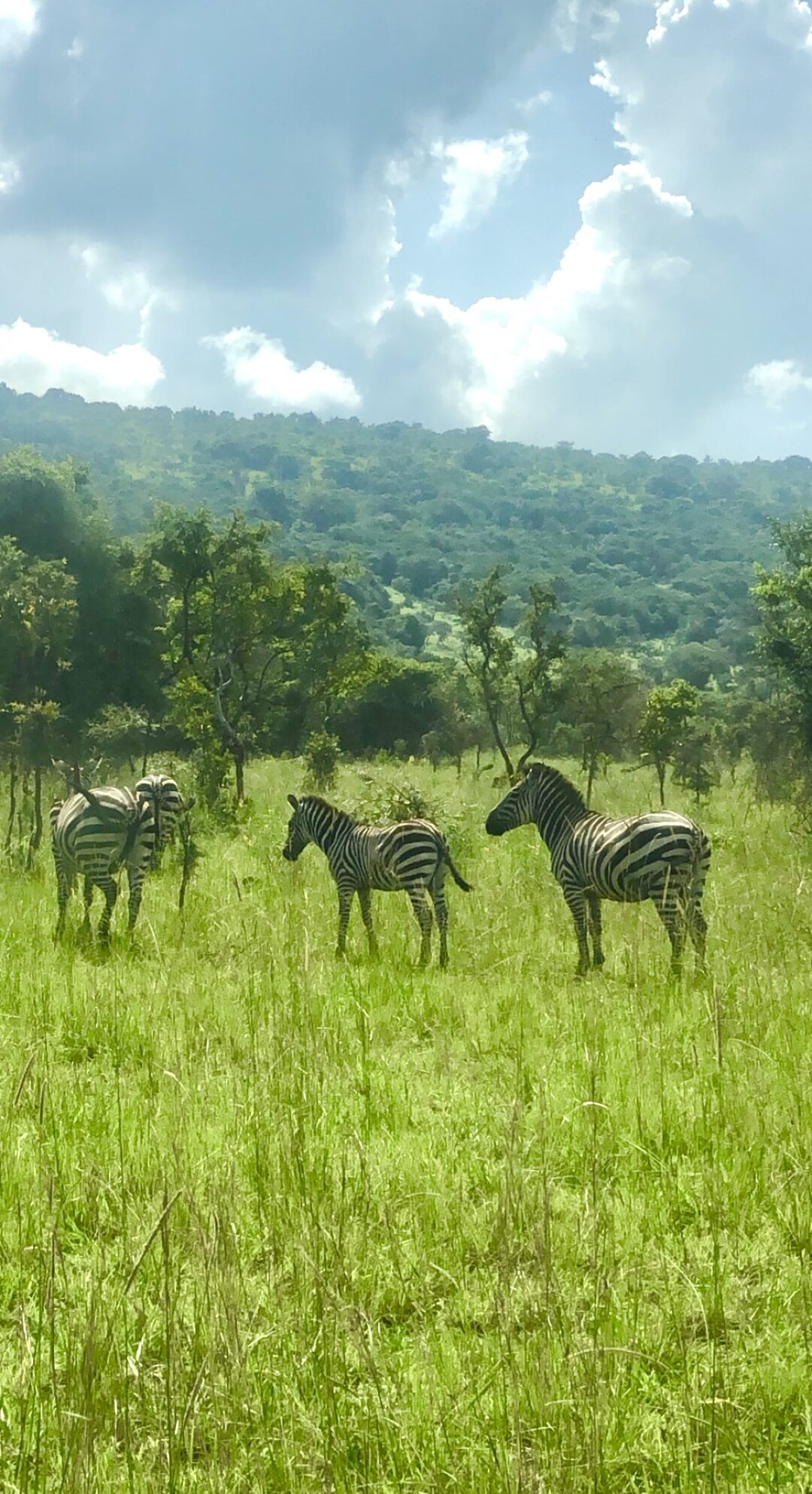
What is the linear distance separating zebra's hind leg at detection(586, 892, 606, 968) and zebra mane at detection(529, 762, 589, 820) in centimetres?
98

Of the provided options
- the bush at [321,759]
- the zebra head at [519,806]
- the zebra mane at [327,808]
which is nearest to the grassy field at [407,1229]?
the zebra head at [519,806]

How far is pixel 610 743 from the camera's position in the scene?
36.2 m

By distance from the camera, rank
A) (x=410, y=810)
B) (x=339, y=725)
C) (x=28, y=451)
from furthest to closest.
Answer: (x=339, y=725) → (x=28, y=451) → (x=410, y=810)

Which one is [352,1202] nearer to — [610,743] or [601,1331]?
[601,1331]

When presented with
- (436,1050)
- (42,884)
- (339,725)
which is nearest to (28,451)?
(339,725)

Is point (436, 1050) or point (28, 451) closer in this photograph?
point (436, 1050)

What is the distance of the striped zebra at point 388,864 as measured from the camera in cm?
932

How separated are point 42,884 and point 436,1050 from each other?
8379 mm

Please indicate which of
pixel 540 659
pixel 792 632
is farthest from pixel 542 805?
pixel 540 659

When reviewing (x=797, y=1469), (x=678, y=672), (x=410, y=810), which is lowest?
(x=797, y=1469)


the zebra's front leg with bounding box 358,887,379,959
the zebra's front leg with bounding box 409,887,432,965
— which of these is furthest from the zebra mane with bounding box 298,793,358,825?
the zebra's front leg with bounding box 409,887,432,965

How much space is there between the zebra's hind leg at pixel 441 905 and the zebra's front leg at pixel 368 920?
0.66 m

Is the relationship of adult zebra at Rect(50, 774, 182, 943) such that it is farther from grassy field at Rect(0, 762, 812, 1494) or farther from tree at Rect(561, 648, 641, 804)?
tree at Rect(561, 648, 641, 804)

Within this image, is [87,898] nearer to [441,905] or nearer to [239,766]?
[441,905]
